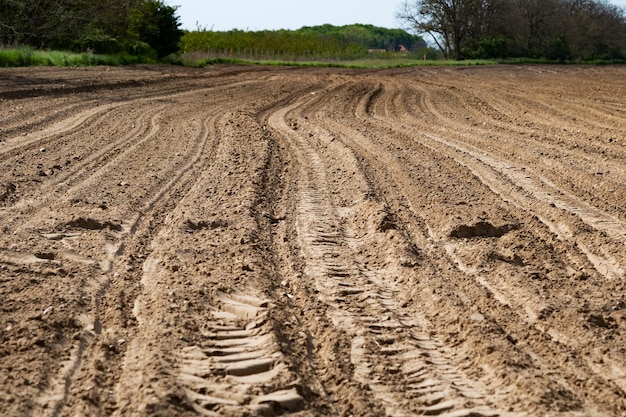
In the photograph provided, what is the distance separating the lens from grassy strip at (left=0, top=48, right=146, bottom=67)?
27.9 metres

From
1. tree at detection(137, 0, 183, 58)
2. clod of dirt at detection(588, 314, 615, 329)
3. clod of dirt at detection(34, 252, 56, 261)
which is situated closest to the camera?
clod of dirt at detection(588, 314, 615, 329)

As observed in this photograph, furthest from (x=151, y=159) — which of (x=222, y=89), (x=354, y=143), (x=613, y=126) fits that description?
(x=222, y=89)

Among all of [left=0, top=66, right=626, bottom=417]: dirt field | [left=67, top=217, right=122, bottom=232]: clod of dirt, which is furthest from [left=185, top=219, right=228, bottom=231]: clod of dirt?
[left=67, top=217, right=122, bottom=232]: clod of dirt

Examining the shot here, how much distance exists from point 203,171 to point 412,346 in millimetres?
5922

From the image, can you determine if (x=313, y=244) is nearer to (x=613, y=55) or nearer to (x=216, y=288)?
(x=216, y=288)

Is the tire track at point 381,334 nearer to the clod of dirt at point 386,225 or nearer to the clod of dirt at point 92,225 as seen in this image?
the clod of dirt at point 386,225

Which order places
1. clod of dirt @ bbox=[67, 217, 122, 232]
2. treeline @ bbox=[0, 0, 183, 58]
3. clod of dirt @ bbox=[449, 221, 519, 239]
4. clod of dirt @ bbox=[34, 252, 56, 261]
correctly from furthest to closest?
treeline @ bbox=[0, 0, 183, 58], clod of dirt @ bbox=[449, 221, 519, 239], clod of dirt @ bbox=[67, 217, 122, 232], clod of dirt @ bbox=[34, 252, 56, 261]

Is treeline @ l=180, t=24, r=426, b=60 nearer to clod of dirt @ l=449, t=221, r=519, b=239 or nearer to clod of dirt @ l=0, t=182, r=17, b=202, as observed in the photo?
clod of dirt @ l=0, t=182, r=17, b=202

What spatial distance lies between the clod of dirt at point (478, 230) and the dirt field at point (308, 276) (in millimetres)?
15

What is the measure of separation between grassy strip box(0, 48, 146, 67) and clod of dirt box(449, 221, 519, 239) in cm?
2349

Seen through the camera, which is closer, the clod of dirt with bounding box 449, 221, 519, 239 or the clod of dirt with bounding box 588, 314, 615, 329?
the clod of dirt with bounding box 588, 314, 615, 329

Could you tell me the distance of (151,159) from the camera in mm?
11109

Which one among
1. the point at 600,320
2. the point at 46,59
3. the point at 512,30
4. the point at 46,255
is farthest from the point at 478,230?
the point at 512,30

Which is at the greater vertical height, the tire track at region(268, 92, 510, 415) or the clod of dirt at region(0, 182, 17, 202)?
the clod of dirt at region(0, 182, 17, 202)
